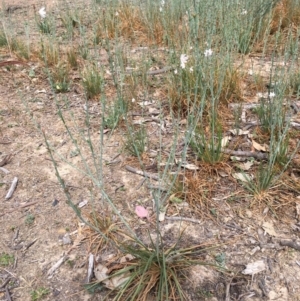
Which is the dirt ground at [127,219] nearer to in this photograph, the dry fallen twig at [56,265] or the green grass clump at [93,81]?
the dry fallen twig at [56,265]

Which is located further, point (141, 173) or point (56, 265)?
point (141, 173)

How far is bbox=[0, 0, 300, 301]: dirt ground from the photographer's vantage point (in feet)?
4.65

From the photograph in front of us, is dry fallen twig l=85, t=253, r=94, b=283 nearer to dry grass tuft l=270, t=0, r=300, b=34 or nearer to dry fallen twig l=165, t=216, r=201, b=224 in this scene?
dry fallen twig l=165, t=216, r=201, b=224

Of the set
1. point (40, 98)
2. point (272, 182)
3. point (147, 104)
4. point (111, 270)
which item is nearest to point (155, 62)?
point (147, 104)

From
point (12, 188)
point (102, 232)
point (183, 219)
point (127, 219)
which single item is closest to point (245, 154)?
point (183, 219)

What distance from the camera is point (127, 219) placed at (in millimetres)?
1741

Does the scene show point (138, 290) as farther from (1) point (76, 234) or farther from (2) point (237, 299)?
(1) point (76, 234)

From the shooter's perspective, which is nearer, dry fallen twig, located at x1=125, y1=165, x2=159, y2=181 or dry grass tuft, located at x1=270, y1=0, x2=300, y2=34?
dry fallen twig, located at x1=125, y1=165, x2=159, y2=181

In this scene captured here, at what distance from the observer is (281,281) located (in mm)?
1415

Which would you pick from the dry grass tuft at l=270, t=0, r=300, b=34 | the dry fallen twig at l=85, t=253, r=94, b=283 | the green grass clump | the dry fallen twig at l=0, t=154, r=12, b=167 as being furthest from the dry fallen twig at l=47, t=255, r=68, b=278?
the dry grass tuft at l=270, t=0, r=300, b=34

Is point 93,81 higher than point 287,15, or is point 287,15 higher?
point 287,15

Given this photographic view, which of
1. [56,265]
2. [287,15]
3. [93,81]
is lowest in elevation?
[56,265]

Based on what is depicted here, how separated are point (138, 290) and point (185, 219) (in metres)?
0.55

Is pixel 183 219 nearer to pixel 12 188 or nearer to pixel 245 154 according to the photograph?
pixel 245 154
